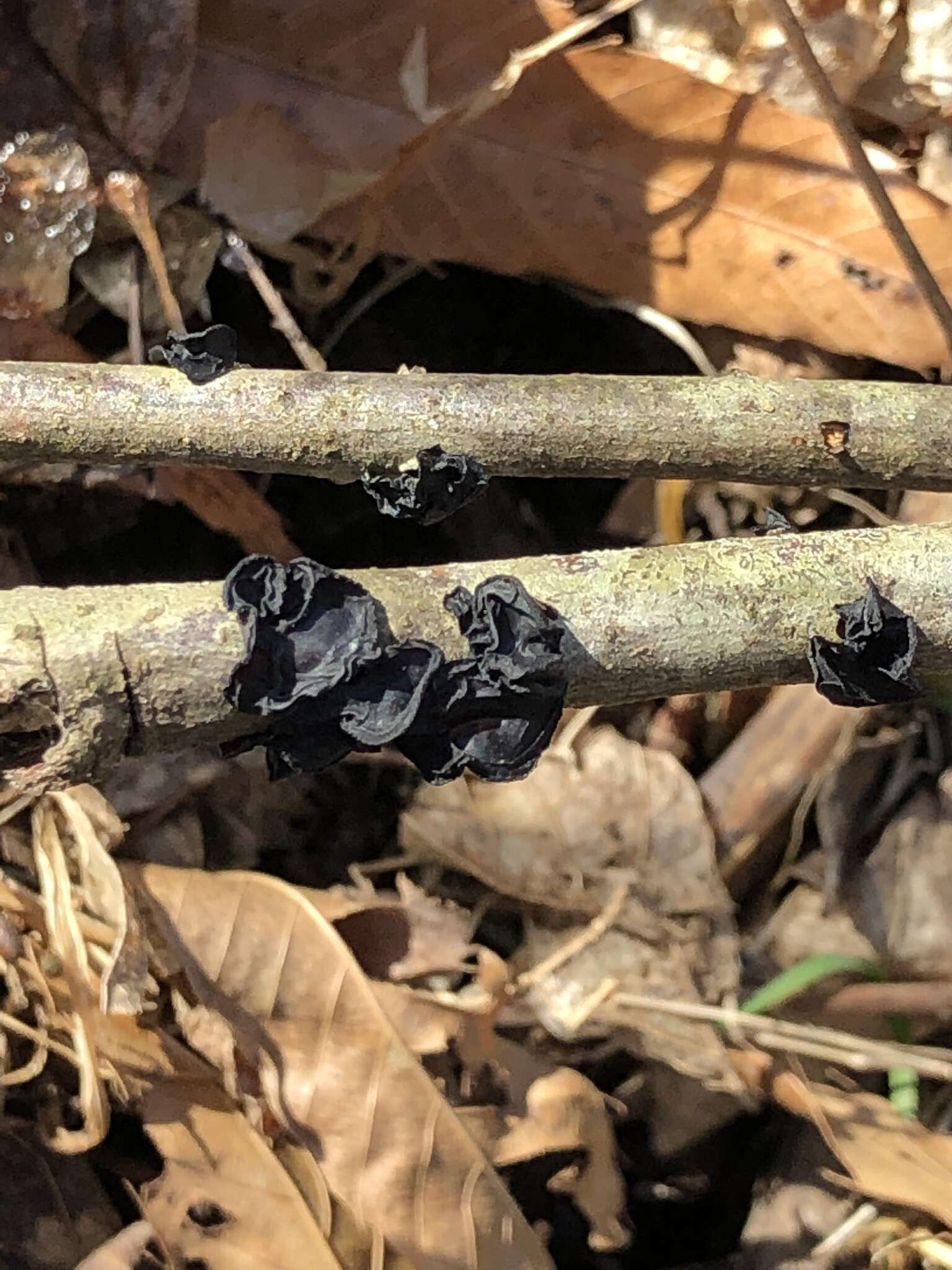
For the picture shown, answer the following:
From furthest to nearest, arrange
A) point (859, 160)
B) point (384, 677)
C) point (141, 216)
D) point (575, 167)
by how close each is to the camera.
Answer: point (575, 167) < point (141, 216) < point (859, 160) < point (384, 677)

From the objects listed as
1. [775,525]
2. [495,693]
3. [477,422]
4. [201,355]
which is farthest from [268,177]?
[495,693]

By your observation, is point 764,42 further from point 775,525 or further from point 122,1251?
point 122,1251

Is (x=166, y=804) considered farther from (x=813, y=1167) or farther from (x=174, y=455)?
(x=813, y=1167)

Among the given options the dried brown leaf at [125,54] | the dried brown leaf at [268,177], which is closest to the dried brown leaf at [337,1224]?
the dried brown leaf at [268,177]

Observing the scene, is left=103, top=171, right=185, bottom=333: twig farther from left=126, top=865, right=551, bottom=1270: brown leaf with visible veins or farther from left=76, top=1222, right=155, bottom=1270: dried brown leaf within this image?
left=76, top=1222, right=155, bottom=1270: dried brown leaf

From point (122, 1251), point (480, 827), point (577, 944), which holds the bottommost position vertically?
point (122, 1251)

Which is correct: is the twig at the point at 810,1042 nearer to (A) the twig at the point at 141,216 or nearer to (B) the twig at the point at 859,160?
(B) the twig at the point at 859,160
